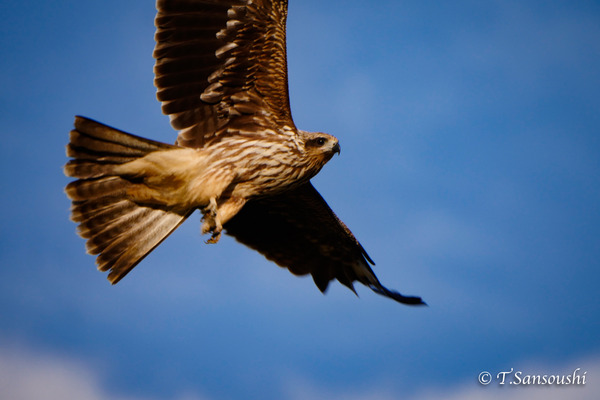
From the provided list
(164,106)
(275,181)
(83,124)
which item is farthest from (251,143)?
(83,124)

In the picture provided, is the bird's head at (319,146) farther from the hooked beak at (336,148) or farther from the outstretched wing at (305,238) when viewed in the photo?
the outstretched wing at (305,238)

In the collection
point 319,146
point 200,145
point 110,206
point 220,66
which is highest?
point 220,66

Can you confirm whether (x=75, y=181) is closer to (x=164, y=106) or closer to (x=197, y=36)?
(x=164, y=106)

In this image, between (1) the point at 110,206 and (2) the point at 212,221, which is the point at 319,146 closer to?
(2) the point at 212,221

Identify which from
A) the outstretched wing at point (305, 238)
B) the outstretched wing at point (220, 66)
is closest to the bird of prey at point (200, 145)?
the outstretched wing at point (220, 66)

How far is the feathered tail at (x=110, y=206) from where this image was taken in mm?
8055

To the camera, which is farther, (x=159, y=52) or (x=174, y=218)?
(x=174, y=218)

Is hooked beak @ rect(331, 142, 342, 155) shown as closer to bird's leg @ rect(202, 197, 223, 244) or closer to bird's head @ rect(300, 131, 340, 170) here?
bird's head @ rect(300, 131, 340, 170)

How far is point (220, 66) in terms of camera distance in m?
8.45

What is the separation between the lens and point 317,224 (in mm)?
10945

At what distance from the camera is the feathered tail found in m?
8.05

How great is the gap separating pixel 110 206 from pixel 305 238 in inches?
139

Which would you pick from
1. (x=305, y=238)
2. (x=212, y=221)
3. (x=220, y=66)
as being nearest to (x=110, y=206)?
(x=212, y=221)

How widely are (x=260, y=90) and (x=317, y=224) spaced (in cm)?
297
